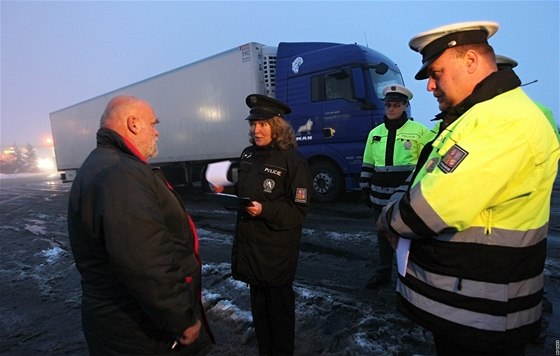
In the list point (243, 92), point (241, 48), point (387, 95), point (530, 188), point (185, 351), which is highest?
point (241, 48)

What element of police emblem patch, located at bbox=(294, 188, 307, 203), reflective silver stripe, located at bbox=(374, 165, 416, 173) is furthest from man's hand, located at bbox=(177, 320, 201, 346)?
reflective silver stripe, located at bbox=(374, 165, 416, 173)

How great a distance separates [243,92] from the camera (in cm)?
845

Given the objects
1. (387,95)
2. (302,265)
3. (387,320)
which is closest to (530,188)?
(387,320)

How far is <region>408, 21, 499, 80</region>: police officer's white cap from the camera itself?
1438 millimetres

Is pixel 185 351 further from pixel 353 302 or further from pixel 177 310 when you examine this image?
pixel 353 302

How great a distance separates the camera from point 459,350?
147cm

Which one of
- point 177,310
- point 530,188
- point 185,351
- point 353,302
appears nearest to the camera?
point 530,188

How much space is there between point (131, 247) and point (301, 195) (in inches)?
50.9

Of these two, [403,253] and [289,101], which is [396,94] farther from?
[289,101]

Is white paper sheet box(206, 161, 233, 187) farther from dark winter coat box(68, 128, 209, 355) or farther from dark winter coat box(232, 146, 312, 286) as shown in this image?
dark winter coat box(68, 128, 209, 355)

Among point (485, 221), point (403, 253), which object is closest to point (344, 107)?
point (403, 253)

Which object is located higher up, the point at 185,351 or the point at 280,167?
the point at 280,167

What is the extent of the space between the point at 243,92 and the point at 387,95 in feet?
18.1

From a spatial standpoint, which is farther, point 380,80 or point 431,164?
point 380,80
